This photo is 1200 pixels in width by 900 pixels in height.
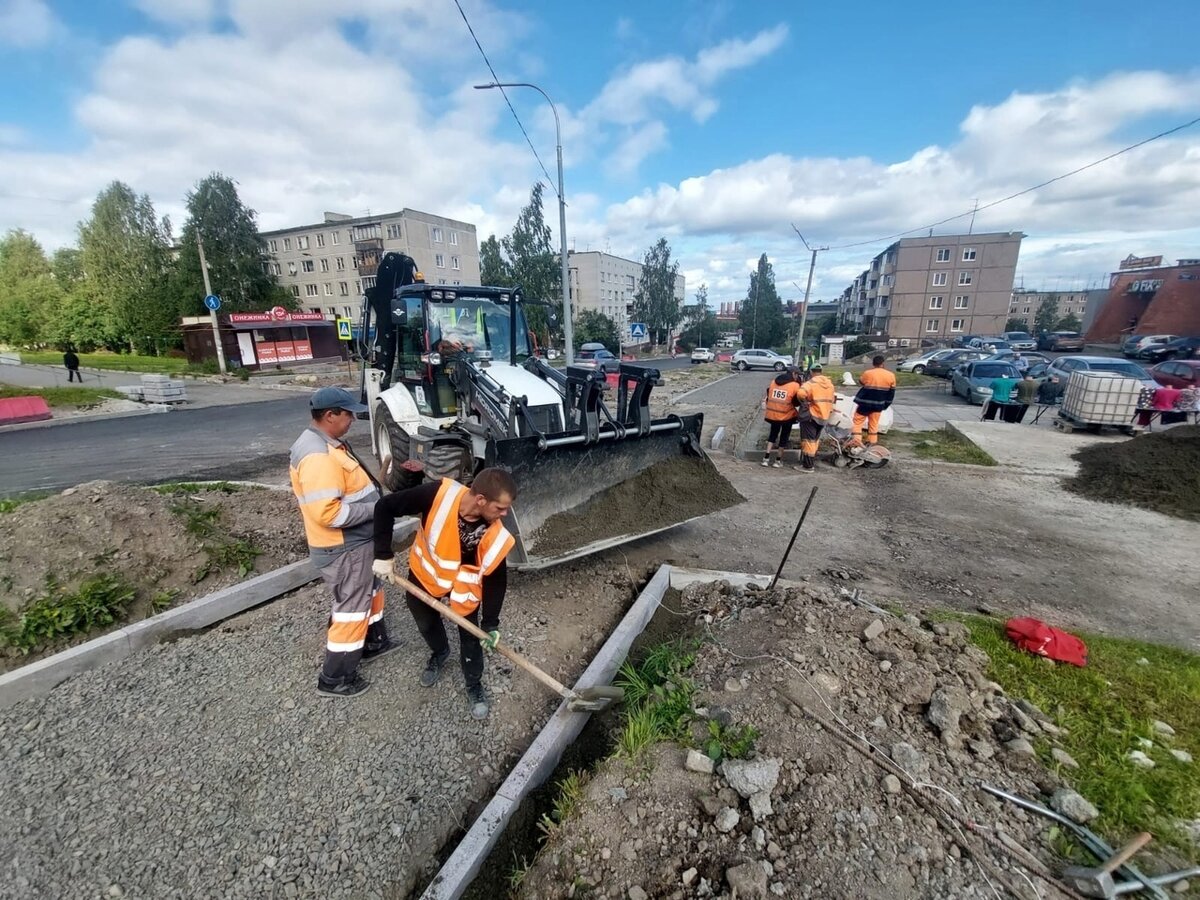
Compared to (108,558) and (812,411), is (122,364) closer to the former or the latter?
(108,558)

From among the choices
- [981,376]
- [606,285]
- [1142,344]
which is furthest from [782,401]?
[606,285]

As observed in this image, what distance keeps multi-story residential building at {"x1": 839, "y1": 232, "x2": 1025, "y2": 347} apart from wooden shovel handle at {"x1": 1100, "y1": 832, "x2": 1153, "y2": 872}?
51466 mm

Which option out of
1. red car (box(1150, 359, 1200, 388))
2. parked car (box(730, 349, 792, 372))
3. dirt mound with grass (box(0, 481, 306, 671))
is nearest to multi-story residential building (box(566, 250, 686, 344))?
parked car (box(730, 349, 792, 372))

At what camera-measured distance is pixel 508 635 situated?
3.72 m

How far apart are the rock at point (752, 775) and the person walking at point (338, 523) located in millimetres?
2159

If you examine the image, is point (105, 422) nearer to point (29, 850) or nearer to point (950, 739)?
point (29, 850)

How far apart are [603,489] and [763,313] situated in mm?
57532

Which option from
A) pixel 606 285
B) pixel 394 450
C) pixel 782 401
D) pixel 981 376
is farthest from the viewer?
pixel 606 285

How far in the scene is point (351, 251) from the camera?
4275 centimetres

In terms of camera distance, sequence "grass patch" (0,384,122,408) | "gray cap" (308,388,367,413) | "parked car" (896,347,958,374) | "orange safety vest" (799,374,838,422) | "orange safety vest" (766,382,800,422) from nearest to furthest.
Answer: "gray cap" (308,388,367,413) → "orange safety vest" (799,374,838,422) → "orange safety vest" (766,382,800,422) → "grass patch" (0,384,122,408) → "parked car" (896,347,958,374)

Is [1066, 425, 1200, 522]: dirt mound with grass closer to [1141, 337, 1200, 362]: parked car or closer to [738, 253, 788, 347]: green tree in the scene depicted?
[1141, 337, 1200, 362]: parked car

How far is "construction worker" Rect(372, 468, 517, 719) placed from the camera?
8.35 feet

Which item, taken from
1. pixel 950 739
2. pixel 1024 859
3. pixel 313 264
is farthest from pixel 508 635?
pixel 313 264

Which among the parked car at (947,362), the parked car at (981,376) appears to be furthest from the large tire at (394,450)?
the parked car at (947,362)
